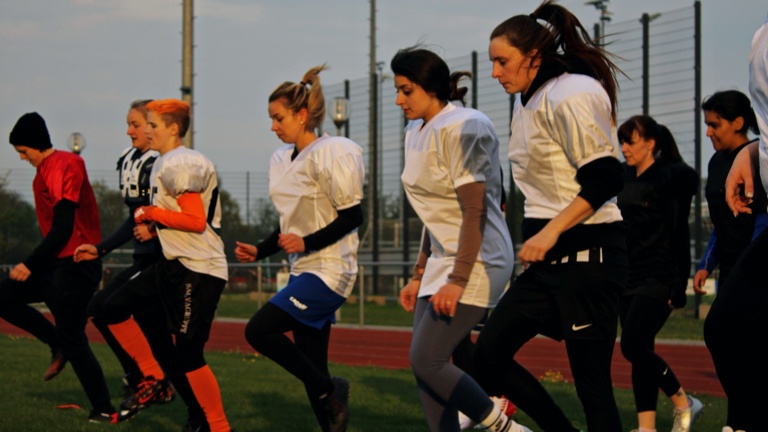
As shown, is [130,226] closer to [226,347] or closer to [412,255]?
[226,347]

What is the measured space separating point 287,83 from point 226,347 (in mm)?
9735

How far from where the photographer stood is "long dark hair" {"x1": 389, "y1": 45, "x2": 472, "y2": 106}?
4.84 meters

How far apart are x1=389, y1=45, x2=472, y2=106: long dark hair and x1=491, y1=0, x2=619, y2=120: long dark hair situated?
485mm

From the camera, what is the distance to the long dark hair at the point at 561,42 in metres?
4.30

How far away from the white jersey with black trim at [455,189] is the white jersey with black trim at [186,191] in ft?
6.18

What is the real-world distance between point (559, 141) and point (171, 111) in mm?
3217

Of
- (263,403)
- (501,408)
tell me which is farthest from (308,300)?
(263,403)

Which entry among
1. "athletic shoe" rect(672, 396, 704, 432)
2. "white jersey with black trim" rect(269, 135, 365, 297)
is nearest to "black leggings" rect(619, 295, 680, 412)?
"athletic shoe" rect(672, 396, 704, 432)

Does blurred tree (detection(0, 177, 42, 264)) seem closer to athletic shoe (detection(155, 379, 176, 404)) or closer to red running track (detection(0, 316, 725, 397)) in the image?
red running track (detection(0, 316, 725, 397))

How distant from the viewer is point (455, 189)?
4594mm

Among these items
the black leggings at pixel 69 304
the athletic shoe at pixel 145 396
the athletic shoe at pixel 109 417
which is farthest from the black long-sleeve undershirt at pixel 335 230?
the black leggings at pixel 69 304

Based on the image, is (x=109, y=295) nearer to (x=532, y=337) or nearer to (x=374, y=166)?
(x=532, y=337)

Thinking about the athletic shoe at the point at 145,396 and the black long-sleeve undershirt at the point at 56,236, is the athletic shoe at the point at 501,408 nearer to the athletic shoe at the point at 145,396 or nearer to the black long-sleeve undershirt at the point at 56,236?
the athletic shoe at the point at 145,396

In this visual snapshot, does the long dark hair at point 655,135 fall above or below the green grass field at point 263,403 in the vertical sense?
above
